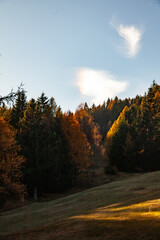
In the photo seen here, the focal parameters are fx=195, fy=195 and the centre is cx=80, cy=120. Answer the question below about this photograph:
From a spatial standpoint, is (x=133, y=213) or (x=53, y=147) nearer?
(x=133, y=213)

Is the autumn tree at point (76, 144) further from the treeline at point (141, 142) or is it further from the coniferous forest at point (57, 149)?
the treeline at point (141, 142)

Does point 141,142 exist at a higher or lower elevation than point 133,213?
higher

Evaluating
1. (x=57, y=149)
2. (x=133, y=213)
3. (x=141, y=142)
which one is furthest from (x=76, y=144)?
(x=133, y=213)

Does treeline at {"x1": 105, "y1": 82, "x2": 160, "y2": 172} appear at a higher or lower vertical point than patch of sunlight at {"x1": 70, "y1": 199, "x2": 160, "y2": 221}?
higher

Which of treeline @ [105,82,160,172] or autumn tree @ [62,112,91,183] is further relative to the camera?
treeline @ [105,82,160,172]

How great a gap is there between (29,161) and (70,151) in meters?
7.06

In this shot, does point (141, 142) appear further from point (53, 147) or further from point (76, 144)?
point (53, 147)

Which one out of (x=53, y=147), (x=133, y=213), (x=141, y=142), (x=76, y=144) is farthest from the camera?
(x=141, y=142)

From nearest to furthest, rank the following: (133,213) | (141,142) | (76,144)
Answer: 1. (133,213)
2. (76,144)
3. (141,142)

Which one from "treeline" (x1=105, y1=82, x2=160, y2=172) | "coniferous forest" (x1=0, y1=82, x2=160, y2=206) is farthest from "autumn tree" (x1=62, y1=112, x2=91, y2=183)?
"treeline" (x1=105, y1=82, x2=160, y2=172)

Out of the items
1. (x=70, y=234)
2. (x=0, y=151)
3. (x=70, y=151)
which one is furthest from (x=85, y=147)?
(x=70, y=234)

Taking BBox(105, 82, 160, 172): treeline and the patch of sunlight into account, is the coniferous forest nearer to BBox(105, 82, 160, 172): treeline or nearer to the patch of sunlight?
BBox(105, 82, 160, 172): treeline

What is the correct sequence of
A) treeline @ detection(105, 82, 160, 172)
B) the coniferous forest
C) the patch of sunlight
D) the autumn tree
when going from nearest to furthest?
the patch of sunlight < the coniferous forest < the autumn tree < treeline @ detection(105, 82, 160, 172)

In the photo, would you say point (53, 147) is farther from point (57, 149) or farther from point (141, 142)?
point (141, 142)
